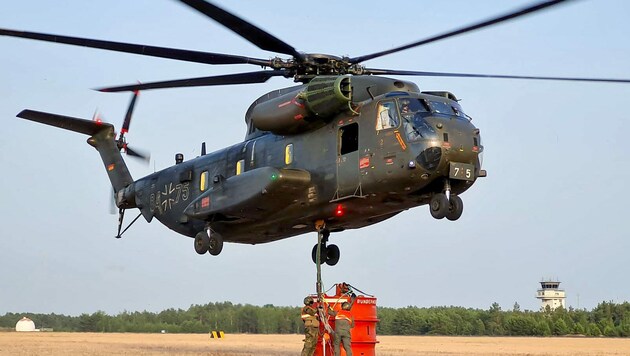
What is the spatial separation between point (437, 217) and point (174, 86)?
7446 millimetres

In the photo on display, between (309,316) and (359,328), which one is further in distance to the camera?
(359,328)

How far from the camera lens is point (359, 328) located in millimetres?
17859

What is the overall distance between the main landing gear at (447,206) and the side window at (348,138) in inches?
89.0

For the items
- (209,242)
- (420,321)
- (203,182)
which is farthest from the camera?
(420,321)

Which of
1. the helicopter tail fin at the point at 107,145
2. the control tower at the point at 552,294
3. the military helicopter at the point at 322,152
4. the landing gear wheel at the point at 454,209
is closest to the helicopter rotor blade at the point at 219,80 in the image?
A: the military helicopter at the point at 322,152

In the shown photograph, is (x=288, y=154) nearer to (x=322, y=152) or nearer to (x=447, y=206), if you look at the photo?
(x=322, y=152)

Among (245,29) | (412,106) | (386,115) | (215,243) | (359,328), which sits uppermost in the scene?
(245,29)

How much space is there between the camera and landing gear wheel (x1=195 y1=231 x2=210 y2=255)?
21391 mm

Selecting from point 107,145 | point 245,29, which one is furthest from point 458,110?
point 107,145

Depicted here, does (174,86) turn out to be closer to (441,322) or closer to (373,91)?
(373,91)

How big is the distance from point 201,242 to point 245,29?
23.9ft

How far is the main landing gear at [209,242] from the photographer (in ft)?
70.1

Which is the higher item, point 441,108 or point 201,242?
point 441,108

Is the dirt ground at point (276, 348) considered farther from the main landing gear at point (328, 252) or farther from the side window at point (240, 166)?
the side window at point (240, 166)
